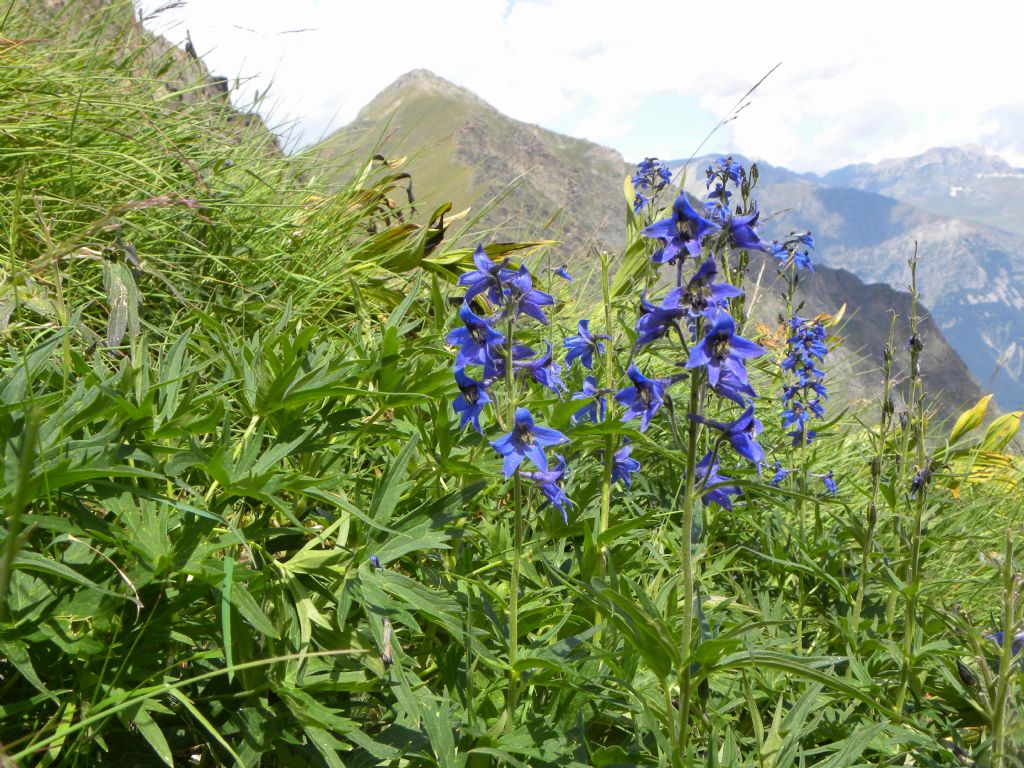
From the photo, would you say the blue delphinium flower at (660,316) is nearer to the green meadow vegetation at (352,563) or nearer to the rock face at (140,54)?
the green meadow vegetation at (352,563)

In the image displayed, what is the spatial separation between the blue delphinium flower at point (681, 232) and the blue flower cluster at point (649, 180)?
126cm

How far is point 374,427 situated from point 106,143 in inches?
81.4

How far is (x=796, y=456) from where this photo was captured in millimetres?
3828

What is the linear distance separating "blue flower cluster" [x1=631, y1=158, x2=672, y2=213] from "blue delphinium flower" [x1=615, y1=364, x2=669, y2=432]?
4.16 ft

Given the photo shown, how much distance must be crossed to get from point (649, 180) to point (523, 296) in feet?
4.30

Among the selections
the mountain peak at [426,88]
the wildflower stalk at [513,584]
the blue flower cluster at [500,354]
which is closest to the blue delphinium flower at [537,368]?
the blue flower cluster at [500,354]

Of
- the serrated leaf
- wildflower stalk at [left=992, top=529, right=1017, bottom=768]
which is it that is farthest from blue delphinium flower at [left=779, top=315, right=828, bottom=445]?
the serrated leaf

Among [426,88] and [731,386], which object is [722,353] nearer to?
[731,386]

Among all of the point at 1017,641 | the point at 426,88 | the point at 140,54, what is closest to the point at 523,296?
the point at 1017,641

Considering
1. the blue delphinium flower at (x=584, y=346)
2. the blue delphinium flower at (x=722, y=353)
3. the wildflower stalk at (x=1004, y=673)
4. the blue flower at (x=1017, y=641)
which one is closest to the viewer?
the blue delphinium flower at (x=722, y=353)

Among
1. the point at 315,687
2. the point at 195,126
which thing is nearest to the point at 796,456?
the point at 315,687

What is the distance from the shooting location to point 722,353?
1506 millimetres

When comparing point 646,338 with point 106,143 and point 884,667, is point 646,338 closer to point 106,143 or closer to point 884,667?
point 884,667

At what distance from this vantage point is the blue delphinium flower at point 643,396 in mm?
1707
